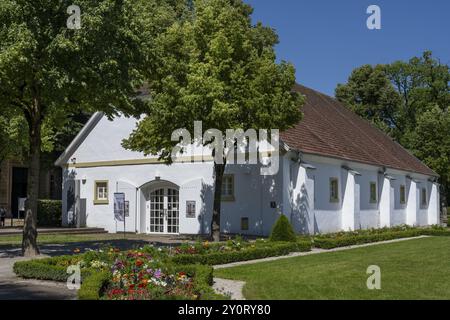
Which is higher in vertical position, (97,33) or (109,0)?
(109,0)

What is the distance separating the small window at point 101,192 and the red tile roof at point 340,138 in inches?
444

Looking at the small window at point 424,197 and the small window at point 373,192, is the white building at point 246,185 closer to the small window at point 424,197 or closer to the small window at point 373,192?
the small window at point 373,192

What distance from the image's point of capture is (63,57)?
15.8 meters

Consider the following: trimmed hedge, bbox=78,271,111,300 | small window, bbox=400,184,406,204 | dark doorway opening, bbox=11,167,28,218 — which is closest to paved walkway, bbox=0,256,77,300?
trimmed hedge, bbox=78,271,111,300

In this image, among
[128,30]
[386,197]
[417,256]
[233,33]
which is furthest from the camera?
[386,197]

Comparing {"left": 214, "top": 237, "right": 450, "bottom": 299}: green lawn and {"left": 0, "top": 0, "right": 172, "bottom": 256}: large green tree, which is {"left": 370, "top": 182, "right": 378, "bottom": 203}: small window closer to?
{"left": 214, "top": 237, "right": 450, "bottom": 299}: green lawn

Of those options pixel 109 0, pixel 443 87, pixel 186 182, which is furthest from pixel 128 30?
pixel 443 87

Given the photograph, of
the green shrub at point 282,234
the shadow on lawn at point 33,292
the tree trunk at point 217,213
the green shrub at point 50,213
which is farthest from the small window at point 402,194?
the shadow on lawn at point 33,292

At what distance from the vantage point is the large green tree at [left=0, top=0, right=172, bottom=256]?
50.2 feet

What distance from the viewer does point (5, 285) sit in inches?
494

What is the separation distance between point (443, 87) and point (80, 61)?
5194 cm

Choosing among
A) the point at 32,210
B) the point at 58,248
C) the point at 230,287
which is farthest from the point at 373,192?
the point at 230,287

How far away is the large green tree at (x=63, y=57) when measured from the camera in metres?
15.3
